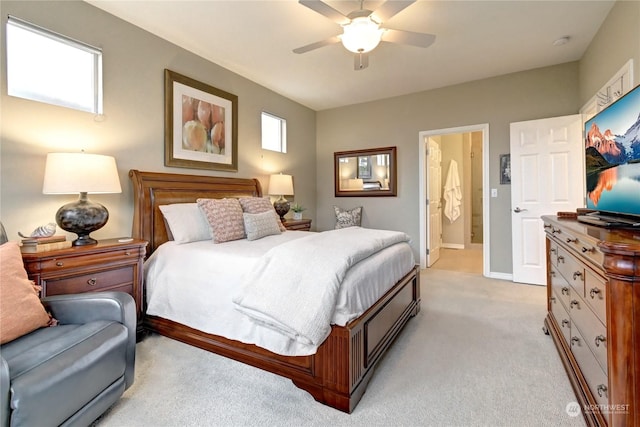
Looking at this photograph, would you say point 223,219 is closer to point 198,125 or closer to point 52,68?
point 198,125

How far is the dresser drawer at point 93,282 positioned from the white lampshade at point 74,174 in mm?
609

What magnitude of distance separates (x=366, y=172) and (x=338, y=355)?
3.96m

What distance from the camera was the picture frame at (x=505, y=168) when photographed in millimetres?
3996

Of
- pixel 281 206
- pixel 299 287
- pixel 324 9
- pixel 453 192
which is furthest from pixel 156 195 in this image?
pixel 453 192

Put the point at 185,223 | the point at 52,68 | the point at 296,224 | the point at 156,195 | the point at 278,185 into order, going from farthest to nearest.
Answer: the point at 278,185
the point at 296,224
the point at 156,195
the point at 185,223
the point at 52,68

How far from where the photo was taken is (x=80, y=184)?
2.08 metres

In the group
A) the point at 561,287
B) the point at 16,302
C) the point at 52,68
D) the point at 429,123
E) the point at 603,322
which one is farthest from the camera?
the point at 429,123

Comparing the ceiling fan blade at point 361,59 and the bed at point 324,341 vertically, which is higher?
the ceiling fan blade at point 361,59

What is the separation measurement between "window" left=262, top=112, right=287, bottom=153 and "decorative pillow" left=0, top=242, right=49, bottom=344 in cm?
329

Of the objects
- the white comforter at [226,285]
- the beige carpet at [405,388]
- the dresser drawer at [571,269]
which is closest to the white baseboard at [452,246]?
the beige carpet at [405,388]

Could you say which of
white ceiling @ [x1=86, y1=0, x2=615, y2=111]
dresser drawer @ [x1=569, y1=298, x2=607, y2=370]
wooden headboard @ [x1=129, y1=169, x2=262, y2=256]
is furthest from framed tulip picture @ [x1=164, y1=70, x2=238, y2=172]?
dresser drawer @ [x1=569, y1=298, x2=607, y2=370]

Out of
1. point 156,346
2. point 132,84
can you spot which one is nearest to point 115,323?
point 156,346

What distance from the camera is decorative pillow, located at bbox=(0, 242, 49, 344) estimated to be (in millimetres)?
1310

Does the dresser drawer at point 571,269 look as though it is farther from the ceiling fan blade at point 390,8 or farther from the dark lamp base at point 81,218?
the dark lamp base at point 81,218
